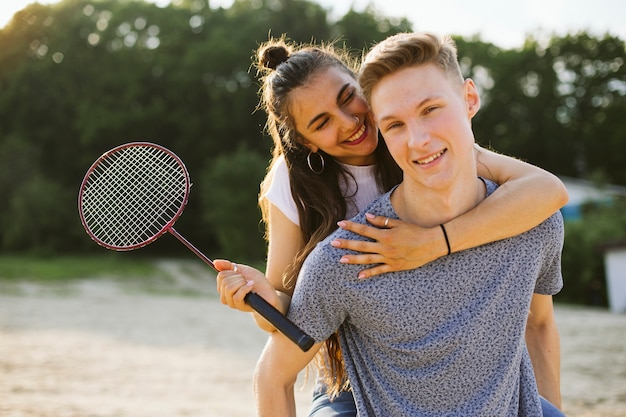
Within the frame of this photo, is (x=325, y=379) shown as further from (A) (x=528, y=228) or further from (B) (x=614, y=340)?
(B) (x=614, y=340)

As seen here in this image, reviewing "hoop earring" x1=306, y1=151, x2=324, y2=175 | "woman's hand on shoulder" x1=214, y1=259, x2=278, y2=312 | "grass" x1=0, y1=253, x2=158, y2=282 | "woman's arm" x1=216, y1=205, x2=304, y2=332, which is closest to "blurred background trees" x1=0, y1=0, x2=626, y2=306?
"grass" x1=0, y1=253, x2=158, y2=282

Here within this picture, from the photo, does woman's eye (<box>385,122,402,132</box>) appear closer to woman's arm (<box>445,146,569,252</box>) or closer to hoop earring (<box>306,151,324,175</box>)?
woman's arm (<box>445,146,569,252</box>)

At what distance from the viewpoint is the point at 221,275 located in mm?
2844

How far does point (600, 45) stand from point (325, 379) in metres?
44.4

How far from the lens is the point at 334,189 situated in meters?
3.30

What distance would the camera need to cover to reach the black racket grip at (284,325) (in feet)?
8.30

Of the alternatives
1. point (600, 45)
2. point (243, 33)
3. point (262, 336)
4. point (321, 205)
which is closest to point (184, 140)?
point (243, 33)

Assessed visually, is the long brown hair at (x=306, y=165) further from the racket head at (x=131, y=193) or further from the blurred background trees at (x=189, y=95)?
the blurred background trees at (x=189, y=95)

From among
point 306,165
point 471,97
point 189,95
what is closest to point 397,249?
point 471,97

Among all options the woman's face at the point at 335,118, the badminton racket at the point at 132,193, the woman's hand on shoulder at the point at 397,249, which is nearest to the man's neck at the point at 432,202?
the woman's hand on shoulder at the point at 397,249

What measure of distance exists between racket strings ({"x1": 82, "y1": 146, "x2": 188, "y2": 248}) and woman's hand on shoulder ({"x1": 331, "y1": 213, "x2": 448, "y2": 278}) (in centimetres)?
123

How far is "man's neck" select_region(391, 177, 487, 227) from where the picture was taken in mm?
2621

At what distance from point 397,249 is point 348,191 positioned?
3.05 ft

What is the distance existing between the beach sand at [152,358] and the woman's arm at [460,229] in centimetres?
539
